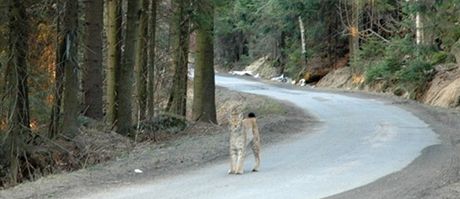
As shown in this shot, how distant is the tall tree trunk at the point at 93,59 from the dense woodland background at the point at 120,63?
28 mm

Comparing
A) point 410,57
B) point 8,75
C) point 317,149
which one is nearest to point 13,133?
point 8,75

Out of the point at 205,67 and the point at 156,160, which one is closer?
the point at 156,160

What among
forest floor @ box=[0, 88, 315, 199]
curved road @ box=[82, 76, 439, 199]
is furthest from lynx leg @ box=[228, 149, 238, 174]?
forest floor @ box=[0, 88, 315, 199]

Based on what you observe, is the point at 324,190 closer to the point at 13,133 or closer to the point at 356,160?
the point at 356,160

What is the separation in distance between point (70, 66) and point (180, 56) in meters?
8.09

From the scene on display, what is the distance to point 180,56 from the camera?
2234 cm

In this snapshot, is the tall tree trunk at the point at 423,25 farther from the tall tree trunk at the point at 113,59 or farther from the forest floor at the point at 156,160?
the tall tree trunk at the point at 113,59

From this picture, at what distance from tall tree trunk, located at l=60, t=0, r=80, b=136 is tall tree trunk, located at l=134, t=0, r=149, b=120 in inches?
222

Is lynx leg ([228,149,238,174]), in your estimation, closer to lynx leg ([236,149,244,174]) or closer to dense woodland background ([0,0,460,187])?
lynx leg ([236,149,244,174])

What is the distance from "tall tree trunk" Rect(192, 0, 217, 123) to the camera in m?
21.0

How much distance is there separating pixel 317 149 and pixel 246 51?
56.8 meters

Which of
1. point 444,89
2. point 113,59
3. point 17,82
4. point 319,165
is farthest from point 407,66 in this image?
point 17,82

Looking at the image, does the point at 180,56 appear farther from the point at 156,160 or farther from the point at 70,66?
the point at 156,160

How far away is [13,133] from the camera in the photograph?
13.4 m
